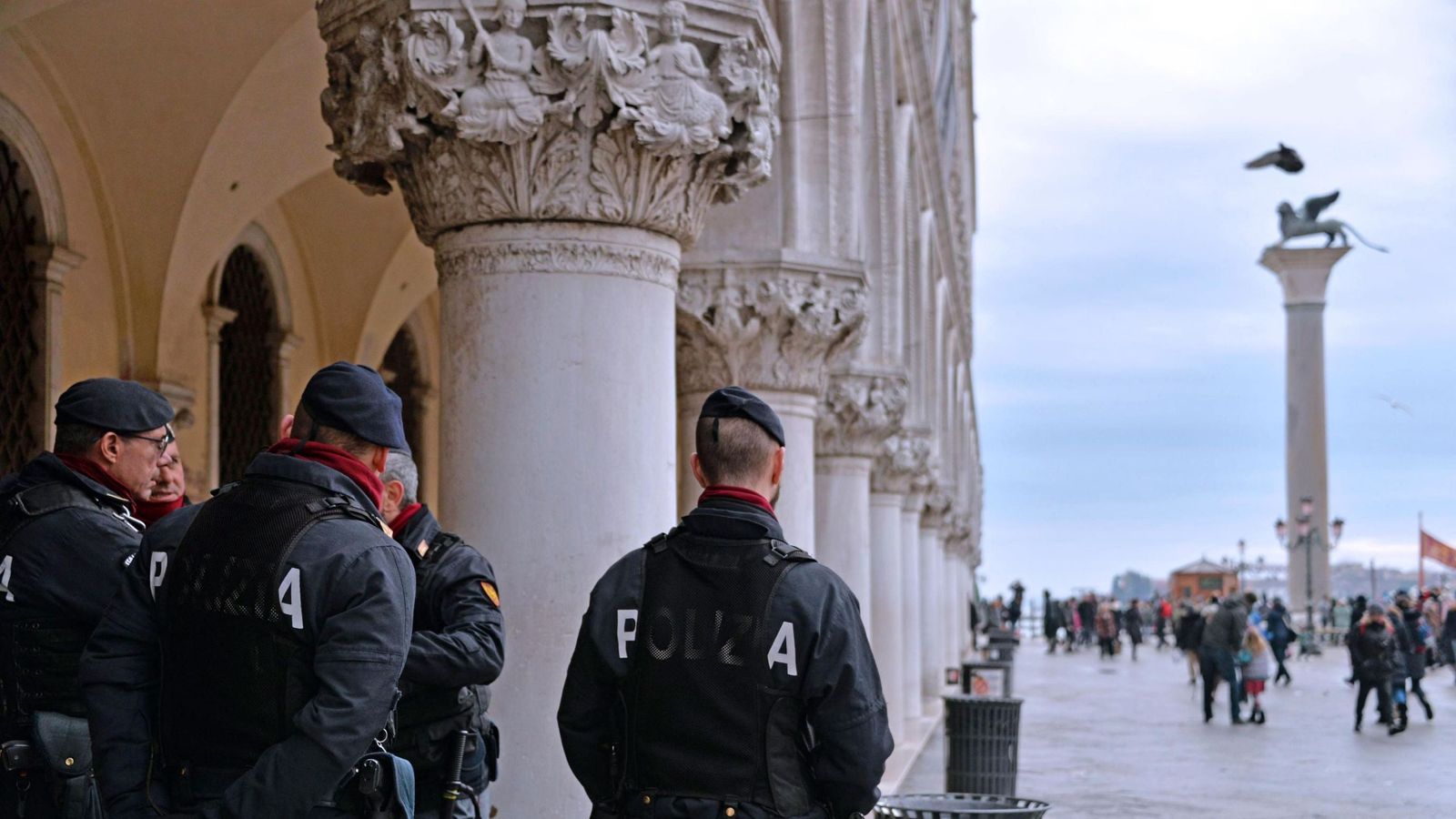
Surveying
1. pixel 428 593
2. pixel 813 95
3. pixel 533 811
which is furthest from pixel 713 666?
pixel 813 95

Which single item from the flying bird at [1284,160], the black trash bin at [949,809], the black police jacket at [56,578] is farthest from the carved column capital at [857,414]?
the flying bird at [1284,160]

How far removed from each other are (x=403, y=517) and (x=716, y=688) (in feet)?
5.37

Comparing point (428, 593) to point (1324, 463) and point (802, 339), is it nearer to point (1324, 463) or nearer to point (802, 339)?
point (802, 339)

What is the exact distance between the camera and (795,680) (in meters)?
4.25

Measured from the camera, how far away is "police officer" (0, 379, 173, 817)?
4902 millimetres

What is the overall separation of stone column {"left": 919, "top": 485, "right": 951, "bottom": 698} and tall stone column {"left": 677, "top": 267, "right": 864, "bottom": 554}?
15.0 m

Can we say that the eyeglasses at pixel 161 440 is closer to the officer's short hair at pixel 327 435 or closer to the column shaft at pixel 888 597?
the officer's short hair at pixel 327 435

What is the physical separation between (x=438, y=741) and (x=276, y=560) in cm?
178

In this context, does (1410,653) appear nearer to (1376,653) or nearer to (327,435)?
(1376,653)

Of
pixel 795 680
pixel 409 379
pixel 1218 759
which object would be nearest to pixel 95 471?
pixel 795 680

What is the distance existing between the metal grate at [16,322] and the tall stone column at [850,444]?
6.35 metres

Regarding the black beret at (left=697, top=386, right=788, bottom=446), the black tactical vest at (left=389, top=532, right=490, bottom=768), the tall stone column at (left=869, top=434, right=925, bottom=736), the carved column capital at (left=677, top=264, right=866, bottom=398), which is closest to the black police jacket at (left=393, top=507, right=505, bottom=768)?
the black tactical vest at (left=389, top=532, right=490, bottom=768)

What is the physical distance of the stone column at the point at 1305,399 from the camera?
5997 centimetres

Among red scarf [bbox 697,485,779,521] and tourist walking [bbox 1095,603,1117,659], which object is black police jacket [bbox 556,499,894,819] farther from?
tourist walking [bbox 1095,603,1117,659]
